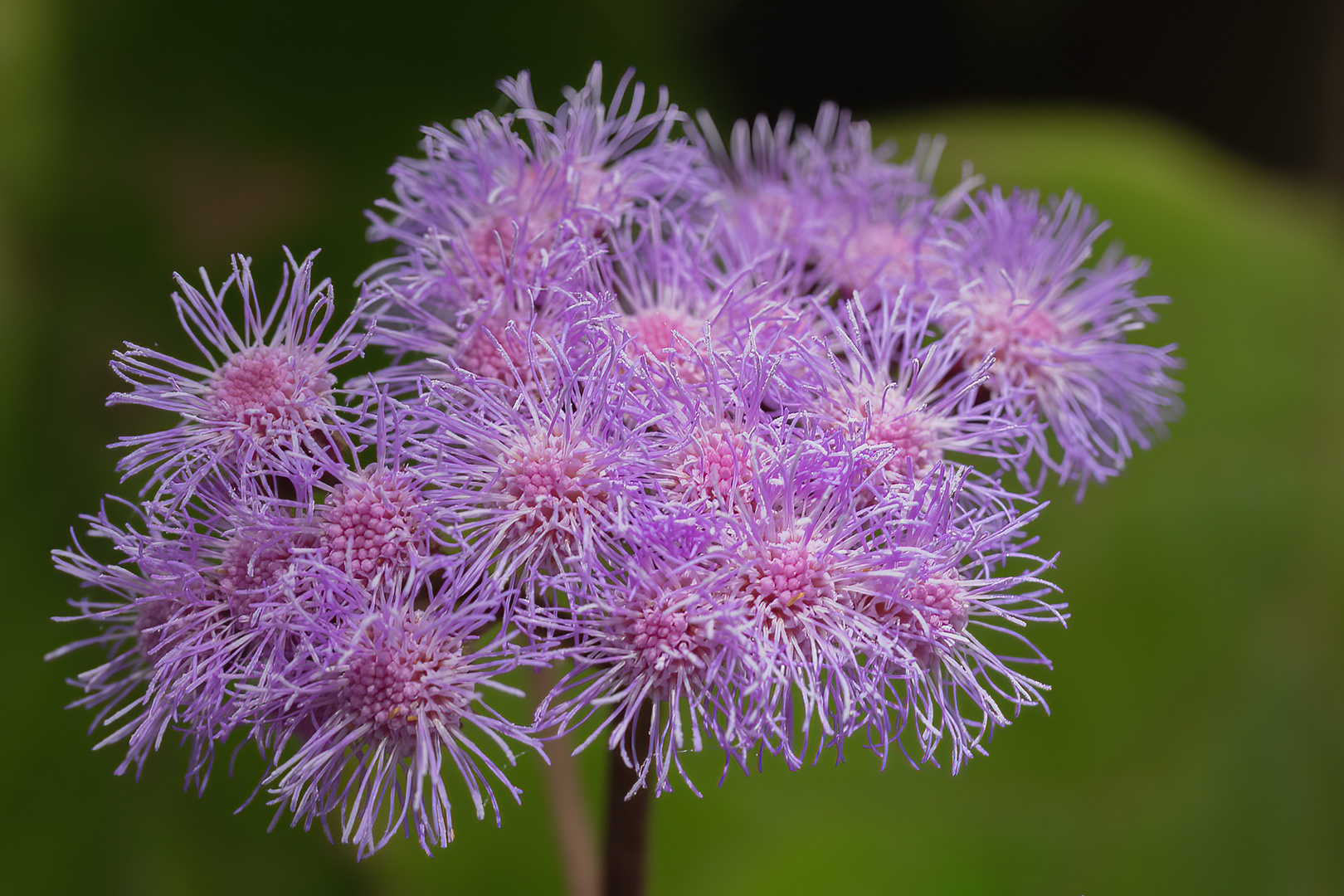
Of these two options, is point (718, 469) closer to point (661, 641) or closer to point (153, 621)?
point (661, 641)

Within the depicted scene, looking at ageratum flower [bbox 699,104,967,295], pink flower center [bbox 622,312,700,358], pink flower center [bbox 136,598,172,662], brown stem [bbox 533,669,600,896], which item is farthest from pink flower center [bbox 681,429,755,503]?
brown stem [bbox 533,669,600,896]

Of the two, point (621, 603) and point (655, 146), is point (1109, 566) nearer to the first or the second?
point (655, 146)

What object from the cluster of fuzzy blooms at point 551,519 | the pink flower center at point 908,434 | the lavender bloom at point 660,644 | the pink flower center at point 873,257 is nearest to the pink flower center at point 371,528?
the cluster of fuzzy blooms at point 551,519

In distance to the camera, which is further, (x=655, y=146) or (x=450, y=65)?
(x=450, y=65)

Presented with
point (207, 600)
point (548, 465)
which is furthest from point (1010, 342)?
point (207, 600)

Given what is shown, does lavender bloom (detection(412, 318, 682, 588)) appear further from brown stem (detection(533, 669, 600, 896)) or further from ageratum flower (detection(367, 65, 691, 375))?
brown stem (detection(533, 669, 600, 896))

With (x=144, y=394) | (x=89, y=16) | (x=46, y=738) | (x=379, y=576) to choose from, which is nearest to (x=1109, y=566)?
(x=379, y=576)
